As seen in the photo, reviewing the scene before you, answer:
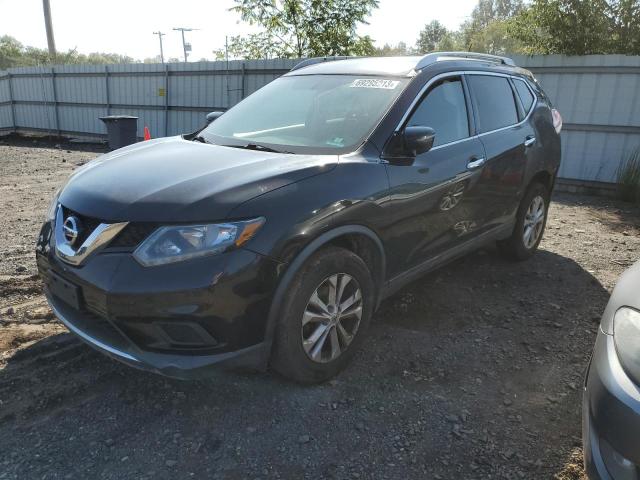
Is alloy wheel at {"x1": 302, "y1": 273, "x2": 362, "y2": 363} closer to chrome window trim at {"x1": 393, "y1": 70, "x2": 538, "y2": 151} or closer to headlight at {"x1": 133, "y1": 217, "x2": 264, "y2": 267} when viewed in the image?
headlight at {"x1": 133, "y1": 217, "x2": 264, "y2": 267}

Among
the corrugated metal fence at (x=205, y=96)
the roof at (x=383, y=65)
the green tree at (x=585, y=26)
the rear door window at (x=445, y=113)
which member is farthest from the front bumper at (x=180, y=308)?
the green tree at (x=585, y=26)

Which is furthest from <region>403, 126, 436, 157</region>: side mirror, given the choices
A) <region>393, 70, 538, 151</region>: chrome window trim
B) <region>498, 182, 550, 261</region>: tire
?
<region>498, 182, 550, 261</region>: tire

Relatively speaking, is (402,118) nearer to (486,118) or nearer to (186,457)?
(486,118)

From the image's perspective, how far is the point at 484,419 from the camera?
8.91 feet

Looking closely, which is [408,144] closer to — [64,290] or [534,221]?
[64,290]

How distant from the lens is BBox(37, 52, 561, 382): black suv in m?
2.32

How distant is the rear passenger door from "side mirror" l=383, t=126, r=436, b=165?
38.8 inches

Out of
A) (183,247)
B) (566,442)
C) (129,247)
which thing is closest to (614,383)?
(566,442)

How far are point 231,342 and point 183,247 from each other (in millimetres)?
493

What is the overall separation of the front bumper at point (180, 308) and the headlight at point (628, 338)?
1.45m

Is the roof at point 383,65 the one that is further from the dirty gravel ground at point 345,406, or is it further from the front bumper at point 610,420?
the front bumper at point 610,420

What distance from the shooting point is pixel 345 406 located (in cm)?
277

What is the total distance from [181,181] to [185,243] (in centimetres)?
41

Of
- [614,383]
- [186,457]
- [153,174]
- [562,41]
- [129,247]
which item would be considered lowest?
[186,457]
